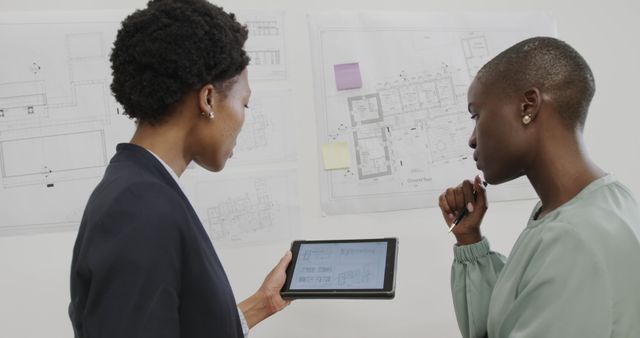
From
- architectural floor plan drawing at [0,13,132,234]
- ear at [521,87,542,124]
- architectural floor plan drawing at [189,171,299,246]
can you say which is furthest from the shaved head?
architectural floor plan drawing at [0,13,132,234]

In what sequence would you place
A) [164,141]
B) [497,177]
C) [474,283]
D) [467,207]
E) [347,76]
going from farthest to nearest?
1. [347,76]
2. [467,207]
3. [474,283]
4. [497,177]
5. [164,141]

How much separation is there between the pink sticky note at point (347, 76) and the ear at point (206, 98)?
2.80 feet

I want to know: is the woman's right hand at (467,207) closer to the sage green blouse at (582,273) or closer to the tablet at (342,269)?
the tablet at (342,269)

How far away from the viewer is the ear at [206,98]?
0.83 metres

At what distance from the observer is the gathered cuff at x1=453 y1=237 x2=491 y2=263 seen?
118cm

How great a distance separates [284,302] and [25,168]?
87 centimetres

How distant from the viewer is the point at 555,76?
0.89 metres

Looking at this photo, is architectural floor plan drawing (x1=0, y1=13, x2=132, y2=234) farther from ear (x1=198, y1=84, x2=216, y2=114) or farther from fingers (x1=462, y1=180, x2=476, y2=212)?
fingers (x1=462, y1=180, x2=476, y2=212)

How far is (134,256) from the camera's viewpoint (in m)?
0.66

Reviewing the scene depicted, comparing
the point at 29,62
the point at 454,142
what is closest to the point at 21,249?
the point at 29,62

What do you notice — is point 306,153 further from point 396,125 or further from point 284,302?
point 284,302

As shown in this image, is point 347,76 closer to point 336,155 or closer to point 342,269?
point 336,155

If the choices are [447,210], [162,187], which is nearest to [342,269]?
[447,210]

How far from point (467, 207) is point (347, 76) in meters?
0.62
